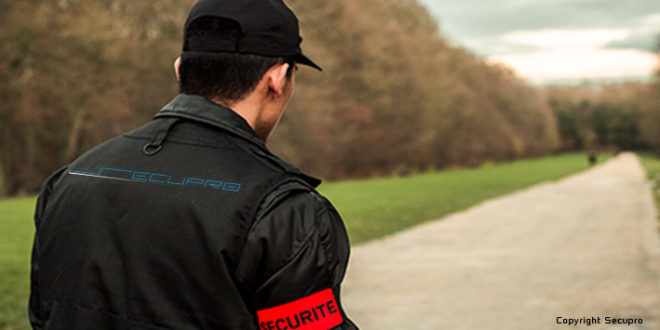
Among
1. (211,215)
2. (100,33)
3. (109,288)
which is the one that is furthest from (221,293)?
(100,33)

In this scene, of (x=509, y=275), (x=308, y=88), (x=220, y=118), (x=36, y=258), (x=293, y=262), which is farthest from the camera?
(x=308, y=88)

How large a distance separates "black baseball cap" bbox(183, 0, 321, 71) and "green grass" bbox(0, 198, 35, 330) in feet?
17.2

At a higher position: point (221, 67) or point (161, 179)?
point (221, 67)

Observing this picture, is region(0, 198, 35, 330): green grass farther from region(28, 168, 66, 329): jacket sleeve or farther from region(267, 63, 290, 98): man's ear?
region(267, 63, 290, 98): man's ear

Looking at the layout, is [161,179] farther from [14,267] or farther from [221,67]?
[14,267]

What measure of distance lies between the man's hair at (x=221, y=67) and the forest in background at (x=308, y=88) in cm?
2299

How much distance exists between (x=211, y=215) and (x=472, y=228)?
11158mm

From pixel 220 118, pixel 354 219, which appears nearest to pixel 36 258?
pixel 220 118

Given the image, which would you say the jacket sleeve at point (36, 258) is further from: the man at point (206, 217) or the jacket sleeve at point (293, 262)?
the jacket sleeve at point (293, 262)

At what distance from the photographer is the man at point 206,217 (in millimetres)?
1329

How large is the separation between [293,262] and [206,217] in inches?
8.4

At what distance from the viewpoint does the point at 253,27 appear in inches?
57.4

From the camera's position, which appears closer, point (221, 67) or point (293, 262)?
point (293, 262)

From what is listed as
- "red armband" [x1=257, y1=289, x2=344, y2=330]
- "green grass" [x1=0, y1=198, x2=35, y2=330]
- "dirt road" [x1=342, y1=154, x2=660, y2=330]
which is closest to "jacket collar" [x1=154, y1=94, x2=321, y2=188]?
"red armband" [x1=257, y1=289, x2=344, y2=330]
